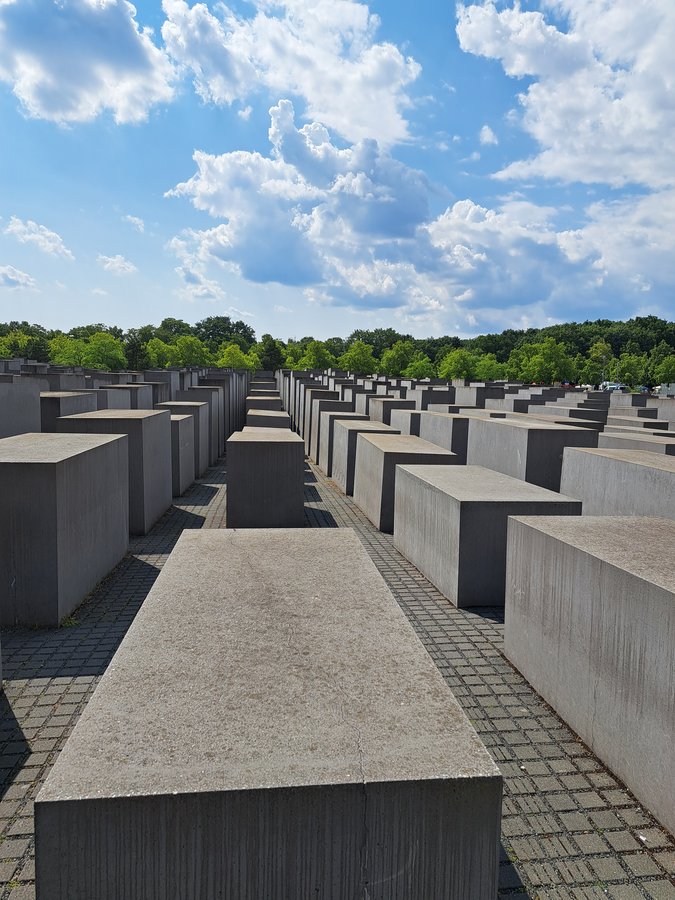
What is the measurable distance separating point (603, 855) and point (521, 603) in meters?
2.49

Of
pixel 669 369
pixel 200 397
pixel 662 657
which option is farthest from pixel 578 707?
pixel 669 369

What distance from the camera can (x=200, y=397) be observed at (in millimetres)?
21000

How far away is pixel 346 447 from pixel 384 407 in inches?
218

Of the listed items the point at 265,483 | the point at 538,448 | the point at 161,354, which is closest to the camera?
the point at 265,483

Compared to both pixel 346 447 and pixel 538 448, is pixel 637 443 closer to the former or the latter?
pixel 538 448

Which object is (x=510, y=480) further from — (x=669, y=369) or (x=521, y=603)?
(x=669, y=369)

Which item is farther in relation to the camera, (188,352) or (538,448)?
(188,352)

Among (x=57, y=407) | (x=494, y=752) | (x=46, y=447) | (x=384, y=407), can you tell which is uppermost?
(x=57, y=407)

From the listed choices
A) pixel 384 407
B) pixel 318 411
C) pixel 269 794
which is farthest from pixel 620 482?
pixel 318 411

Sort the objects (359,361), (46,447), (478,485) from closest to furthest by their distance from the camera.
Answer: (46,447) → (478,485) → (359,361)

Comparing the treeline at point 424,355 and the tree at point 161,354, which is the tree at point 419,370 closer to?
the treeline at point 424,355

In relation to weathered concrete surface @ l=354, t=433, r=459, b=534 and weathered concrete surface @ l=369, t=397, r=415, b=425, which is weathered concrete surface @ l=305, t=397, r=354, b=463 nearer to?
weathered concrete surface @ l=369, t=397, r=415, b=425

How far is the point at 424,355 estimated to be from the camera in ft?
315

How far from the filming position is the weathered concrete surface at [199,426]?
54.4 feet
